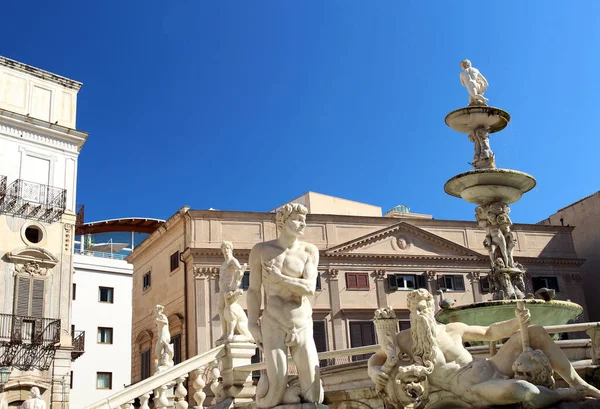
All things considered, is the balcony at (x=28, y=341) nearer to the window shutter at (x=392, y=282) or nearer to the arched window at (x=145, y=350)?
the arched window at (x=145, y=350)

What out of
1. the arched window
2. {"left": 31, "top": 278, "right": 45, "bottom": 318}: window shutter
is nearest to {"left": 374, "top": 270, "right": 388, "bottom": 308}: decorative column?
the arched window

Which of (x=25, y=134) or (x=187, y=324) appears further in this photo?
(x=187, y=324)

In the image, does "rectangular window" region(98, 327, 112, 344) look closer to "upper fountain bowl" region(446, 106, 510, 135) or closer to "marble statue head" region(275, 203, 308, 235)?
"upper fountain bowl" region(446, 106, 510, 135)

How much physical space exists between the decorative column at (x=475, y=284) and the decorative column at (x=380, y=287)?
535 centimetres

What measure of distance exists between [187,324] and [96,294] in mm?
11975

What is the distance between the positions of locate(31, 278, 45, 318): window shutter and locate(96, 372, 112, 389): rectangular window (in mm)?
15394

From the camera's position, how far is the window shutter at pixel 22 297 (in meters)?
26.4

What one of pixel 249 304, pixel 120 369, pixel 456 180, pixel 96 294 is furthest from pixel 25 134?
pixel 249 304

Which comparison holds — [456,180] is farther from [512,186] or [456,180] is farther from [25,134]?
[25,134]

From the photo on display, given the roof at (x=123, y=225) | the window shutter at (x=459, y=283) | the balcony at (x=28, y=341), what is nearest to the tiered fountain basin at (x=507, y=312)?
the balcony at (x=28, y=341)

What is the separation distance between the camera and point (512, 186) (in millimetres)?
13258

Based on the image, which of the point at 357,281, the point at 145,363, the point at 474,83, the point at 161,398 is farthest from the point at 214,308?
the point at 161,398

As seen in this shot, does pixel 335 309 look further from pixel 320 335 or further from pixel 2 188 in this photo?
pixel 2 188

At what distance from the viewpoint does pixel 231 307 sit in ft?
39.6
